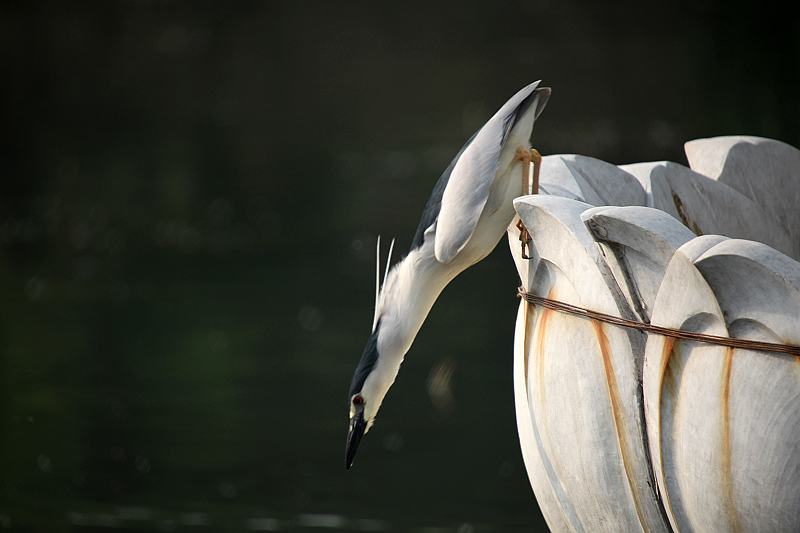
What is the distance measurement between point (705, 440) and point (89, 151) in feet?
12.2

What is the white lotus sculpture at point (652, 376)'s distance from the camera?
459 millimetres

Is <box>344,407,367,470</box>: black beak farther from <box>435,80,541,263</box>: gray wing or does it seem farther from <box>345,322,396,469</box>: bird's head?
<box>435,80,541,263</box>: gray wing

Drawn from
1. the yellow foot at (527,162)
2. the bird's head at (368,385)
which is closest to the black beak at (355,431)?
the bird's head at (368,385)

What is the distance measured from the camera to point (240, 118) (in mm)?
3730

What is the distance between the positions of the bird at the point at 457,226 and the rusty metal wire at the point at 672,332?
4.5 inches

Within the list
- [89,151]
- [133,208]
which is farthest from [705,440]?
[89,151]

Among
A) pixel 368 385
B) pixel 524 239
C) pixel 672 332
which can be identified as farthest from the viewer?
pixel 368 385

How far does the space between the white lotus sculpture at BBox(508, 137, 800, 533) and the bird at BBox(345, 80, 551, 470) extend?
0.12 feet

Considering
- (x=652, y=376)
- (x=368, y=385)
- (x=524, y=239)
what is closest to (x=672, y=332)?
(x=652, y=376)

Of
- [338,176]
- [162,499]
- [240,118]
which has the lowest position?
[162,499]

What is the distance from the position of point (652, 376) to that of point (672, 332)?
4cm

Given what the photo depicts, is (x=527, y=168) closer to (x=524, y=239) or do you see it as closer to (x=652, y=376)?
(x=524, y=239)

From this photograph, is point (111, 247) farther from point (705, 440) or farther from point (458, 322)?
point (705, 440)

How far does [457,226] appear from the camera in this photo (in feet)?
2.22
